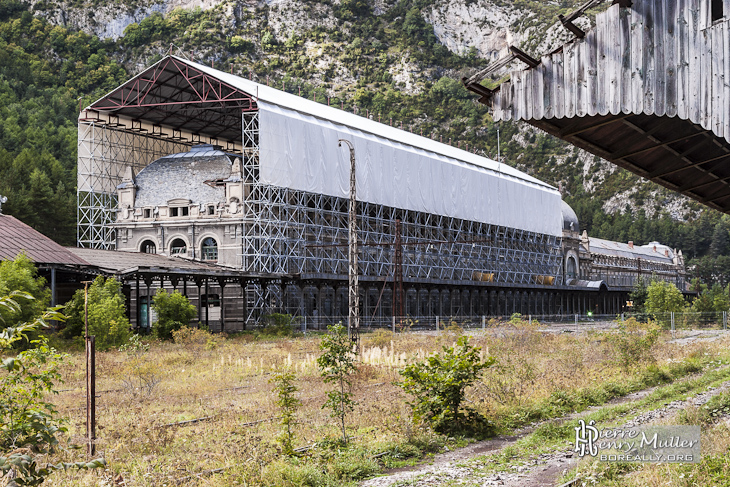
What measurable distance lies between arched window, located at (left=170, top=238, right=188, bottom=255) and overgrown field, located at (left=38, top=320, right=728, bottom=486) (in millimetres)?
27753

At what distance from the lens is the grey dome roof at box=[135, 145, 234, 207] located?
66.7m

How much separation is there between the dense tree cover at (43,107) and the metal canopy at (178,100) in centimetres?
1964

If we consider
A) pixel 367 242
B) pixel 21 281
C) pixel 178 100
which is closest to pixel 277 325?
pixel 367 242

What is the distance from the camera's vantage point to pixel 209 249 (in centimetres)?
6544

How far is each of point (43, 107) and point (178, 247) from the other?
249 ft

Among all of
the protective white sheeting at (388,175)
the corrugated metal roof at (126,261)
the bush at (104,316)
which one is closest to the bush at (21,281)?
the bush at (104,316)

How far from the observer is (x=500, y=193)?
8794 centimetres

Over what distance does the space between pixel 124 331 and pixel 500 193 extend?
56.6 metres

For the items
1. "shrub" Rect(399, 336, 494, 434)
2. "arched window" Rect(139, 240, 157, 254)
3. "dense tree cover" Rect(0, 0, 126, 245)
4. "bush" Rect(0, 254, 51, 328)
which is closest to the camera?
"shrub" Rect(399, 336, 494, 434)

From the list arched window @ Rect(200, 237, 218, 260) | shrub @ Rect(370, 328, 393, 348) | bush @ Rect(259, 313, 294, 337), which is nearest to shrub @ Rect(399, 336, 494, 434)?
shrub @ Rect(370, 328, 393, 348)

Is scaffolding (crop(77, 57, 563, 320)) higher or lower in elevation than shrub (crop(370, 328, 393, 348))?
higher

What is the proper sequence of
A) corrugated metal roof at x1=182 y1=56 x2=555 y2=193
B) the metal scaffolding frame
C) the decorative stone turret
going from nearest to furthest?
the metal scaffolding frame → corrugated metal roof at x1=182 y1=56 x2=555 y2=193 → the decorative stone turret

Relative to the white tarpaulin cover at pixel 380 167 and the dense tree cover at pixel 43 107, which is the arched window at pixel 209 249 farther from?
the dense tree cover at pixel 43 107

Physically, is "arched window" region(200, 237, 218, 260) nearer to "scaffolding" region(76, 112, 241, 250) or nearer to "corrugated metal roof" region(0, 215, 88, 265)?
"scaffolding" region(76, 112, 241, 250)
